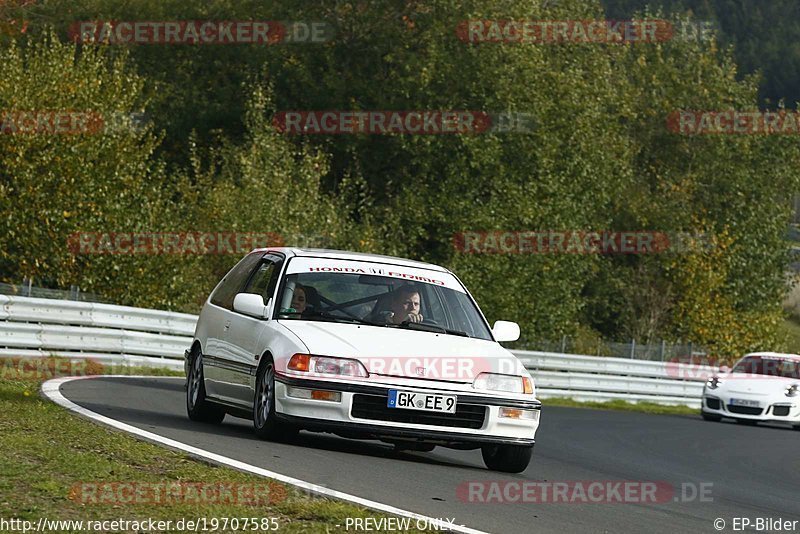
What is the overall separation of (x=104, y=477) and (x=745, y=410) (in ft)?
63.3

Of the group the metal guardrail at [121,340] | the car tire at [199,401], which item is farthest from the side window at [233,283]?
the metal guardrail at [121,340]

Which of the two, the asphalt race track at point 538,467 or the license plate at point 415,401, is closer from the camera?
the asphalt race track at point 538,467

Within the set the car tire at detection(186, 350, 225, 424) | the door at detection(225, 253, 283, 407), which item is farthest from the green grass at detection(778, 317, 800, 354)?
the door at detection(225, 253, 283, 407)

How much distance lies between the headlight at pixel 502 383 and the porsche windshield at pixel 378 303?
2.75 feet

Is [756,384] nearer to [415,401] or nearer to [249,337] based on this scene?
[249,337]

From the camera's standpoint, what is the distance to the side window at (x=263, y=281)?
37.3 feet

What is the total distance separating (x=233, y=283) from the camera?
1245cm

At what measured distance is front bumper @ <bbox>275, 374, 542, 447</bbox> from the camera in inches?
387

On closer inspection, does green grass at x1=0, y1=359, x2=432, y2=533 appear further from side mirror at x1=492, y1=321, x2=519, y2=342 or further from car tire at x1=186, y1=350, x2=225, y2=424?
side mirror at x1=492, y1=321, x2=519, y2=342

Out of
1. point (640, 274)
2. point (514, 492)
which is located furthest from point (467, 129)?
point (514, 492)

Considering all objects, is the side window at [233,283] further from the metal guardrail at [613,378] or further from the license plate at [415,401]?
the metal guardrail at [613,378]

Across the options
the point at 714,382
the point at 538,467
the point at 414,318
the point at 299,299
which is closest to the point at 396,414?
the point at 414,318

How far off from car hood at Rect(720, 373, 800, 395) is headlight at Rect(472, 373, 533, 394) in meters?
15.6

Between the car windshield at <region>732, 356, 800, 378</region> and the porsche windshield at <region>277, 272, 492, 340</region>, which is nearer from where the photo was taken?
the porsche windshield at <region>277, 272, 492, 340</region>
